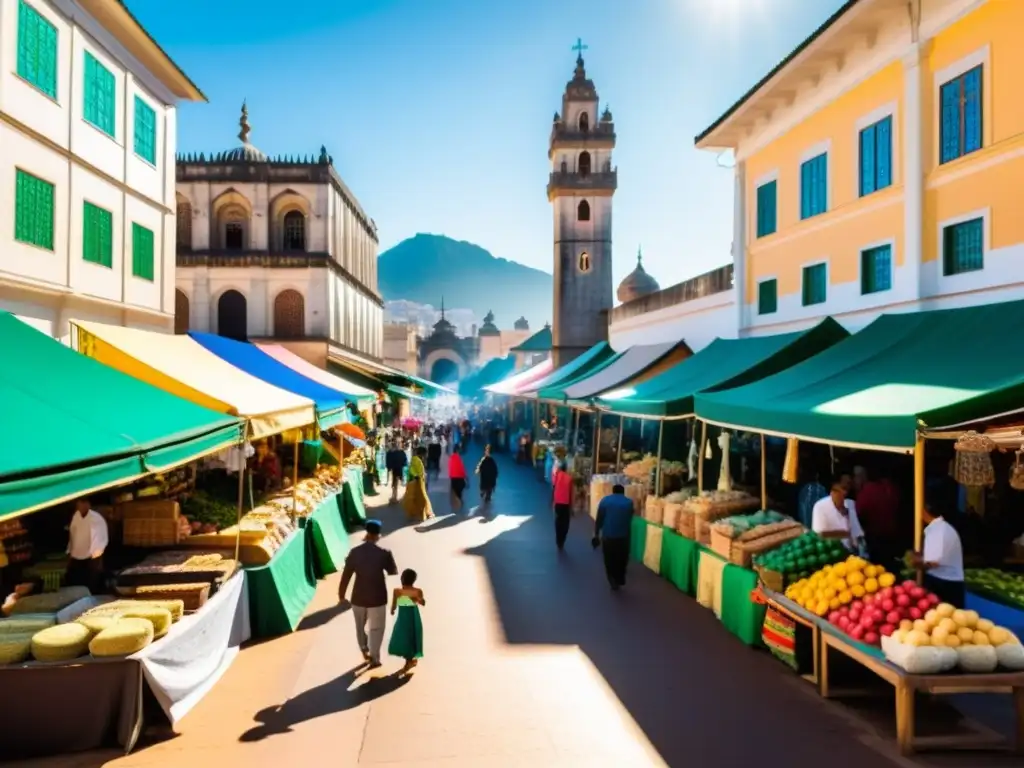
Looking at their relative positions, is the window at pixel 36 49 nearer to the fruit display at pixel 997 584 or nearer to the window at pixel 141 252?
the window at pixel 141 252

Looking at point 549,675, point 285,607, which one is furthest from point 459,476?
point 549,675

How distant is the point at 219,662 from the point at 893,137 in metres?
12.1

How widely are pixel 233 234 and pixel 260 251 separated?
195 cm

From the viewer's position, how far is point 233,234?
32.1m

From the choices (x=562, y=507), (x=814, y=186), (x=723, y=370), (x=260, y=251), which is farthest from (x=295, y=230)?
(x=814, y=186)

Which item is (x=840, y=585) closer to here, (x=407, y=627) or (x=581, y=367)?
(x=407, y=627)

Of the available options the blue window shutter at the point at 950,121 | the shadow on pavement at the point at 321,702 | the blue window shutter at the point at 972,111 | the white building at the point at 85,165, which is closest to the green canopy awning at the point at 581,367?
the white building at the point at 85,165

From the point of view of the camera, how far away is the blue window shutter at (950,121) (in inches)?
441

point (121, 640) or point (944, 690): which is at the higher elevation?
point (121, 640)

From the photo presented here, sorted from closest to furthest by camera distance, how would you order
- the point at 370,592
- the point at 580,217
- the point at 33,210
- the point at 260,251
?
the point at 370,592, the point at 33,210, the point at 260,251, the point at 580,217

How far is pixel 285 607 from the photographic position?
941 centimetres

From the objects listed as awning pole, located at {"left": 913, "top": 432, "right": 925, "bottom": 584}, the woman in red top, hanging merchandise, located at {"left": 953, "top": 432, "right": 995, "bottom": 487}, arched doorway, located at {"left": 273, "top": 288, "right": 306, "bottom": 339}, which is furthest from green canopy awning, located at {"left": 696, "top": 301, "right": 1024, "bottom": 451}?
arched doorway, located at {"left": 273, "top": 288, "right": 306, "bottom": 339}

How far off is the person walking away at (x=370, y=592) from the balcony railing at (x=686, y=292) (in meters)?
13.0

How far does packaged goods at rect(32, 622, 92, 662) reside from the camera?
20.4 ft
